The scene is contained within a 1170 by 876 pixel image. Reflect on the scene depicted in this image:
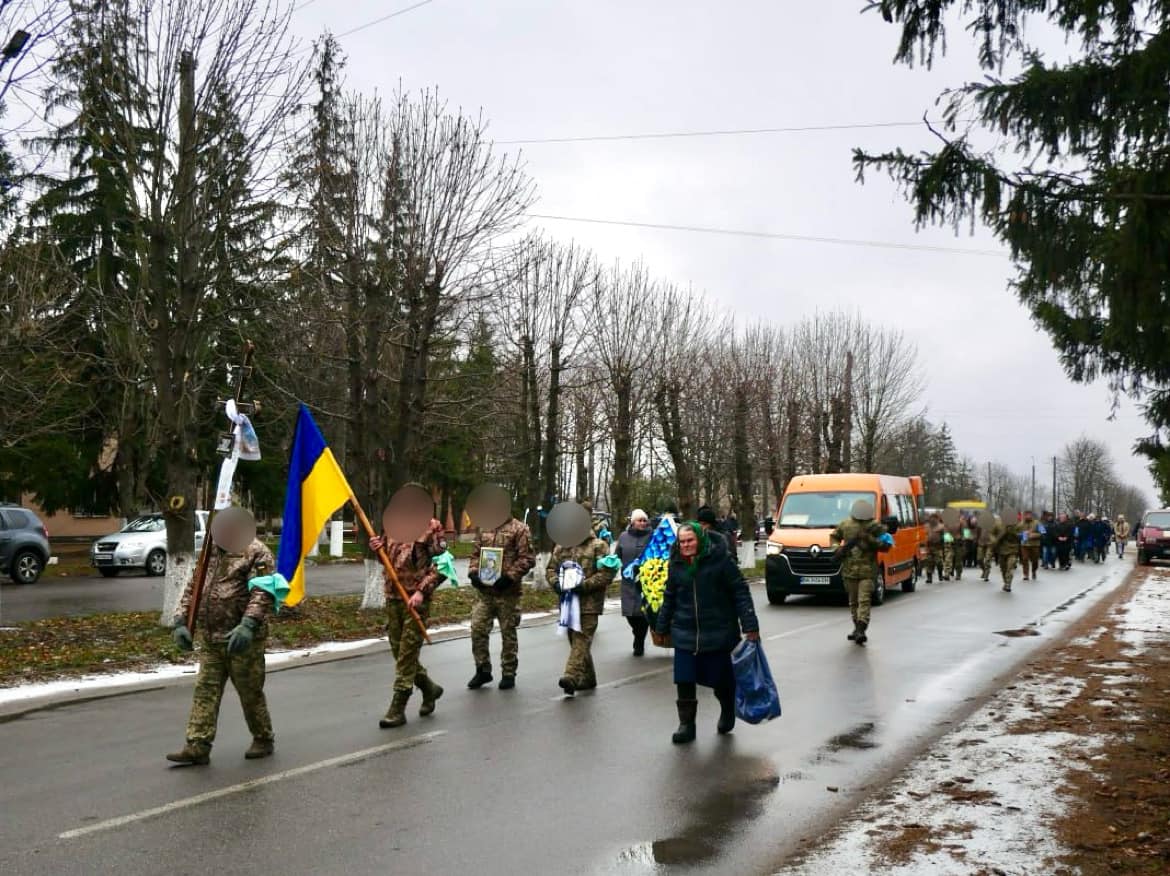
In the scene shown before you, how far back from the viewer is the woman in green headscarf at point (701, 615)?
8266 millimetres

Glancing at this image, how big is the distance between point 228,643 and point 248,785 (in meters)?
1.00

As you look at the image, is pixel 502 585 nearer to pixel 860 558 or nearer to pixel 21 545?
pixel 860 558

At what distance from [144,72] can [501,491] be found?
342 inches

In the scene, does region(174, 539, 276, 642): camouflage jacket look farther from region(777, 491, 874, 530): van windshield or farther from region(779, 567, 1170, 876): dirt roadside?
region(777, 491, 874, 530): van windshield

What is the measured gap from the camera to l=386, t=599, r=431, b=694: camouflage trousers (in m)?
8.83

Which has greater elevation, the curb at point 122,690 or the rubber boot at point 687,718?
the rubber boot at point 687,718

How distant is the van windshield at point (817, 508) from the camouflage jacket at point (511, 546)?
38.4 ft

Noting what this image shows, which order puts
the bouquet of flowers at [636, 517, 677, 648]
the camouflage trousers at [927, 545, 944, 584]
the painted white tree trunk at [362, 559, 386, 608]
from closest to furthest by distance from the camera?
the bouquet of flowers at [636, 517, 677, 648]
the painted white tree trunk at [362, 559, 386, 608]
the camouflage trousers at [927, 545, 944, 584]

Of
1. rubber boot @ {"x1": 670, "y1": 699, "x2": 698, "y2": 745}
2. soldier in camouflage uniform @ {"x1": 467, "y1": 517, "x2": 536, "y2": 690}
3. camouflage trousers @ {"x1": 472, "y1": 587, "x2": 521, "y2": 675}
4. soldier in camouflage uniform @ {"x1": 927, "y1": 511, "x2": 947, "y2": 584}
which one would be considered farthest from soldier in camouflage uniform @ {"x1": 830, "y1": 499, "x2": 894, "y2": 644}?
soldier in camouflage uniform @ {"x1": 927, "y1": 511, "x2": 947, "y2": 584}

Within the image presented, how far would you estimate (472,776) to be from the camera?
7156mm

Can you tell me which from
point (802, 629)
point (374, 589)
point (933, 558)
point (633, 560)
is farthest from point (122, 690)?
point (933, 558)

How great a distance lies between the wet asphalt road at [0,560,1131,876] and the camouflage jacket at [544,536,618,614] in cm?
89

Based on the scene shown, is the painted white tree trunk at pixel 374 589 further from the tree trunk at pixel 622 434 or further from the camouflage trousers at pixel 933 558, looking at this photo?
the camouflage trousers at pixel 933 558

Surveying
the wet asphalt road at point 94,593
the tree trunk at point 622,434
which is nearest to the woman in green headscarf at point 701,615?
the wet asphalt road at point 94,593
